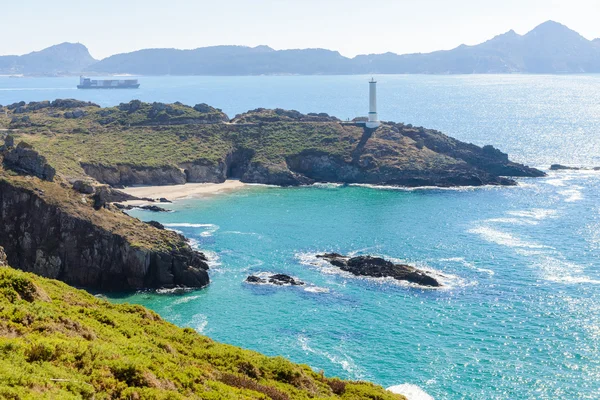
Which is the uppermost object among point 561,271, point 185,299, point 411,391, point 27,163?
point 27,163

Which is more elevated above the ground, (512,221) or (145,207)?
(145,207)

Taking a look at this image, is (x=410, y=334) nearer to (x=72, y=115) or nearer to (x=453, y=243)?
(x=453, y=243)

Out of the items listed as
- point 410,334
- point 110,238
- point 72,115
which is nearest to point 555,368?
point 410,334

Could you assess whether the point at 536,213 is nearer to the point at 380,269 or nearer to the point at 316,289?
the point at 380,269

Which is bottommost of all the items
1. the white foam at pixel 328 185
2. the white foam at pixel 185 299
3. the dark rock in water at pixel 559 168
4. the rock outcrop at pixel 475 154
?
the white foam at pixel 185 299

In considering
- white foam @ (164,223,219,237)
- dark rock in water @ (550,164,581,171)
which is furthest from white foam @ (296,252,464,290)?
dark rock in water @ (550,164,581,171)

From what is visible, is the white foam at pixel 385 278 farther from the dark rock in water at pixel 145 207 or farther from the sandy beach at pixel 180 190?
the sandy beach at pixel 180 190

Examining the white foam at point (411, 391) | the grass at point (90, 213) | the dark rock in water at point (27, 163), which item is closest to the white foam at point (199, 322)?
the grass at point (90, 213)

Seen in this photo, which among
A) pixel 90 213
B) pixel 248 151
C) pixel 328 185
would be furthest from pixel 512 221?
pixel 248 151
